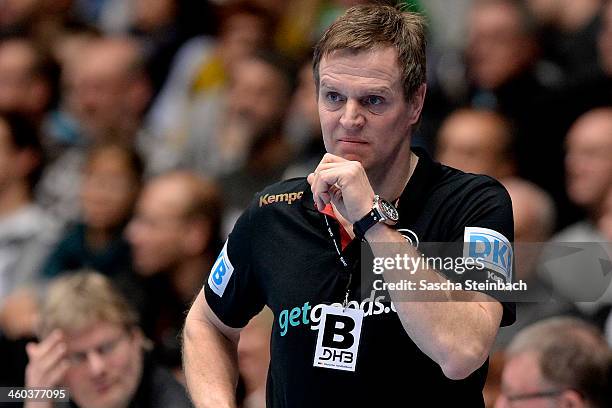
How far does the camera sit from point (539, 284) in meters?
4.89

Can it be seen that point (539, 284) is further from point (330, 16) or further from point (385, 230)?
point (330, 16)

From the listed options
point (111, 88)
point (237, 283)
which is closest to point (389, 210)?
point (237, 283)

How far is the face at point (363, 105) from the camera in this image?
3174 millimetres

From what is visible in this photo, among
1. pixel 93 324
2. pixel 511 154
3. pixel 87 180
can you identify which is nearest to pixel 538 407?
pixel 93 324

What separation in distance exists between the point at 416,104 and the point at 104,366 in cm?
197

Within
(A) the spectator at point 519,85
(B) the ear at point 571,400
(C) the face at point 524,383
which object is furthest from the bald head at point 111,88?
(B) the ear at point 571,400

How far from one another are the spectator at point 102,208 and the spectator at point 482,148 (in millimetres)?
1941

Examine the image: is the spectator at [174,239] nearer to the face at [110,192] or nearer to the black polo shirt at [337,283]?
the face at [110,192]

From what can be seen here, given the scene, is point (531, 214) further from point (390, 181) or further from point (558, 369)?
point (390, 181)

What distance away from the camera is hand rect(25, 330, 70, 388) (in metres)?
4.63

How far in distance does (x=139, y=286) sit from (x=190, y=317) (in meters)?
2.65

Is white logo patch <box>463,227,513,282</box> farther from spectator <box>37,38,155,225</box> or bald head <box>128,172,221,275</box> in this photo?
spectator <box>37,38,155,225</box>

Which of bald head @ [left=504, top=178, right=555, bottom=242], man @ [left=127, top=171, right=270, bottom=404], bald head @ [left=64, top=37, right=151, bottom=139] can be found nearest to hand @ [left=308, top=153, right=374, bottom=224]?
bald head @ [left=504, top=178, right=555, bottom=242]

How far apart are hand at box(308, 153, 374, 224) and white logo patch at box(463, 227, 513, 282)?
0.29m
